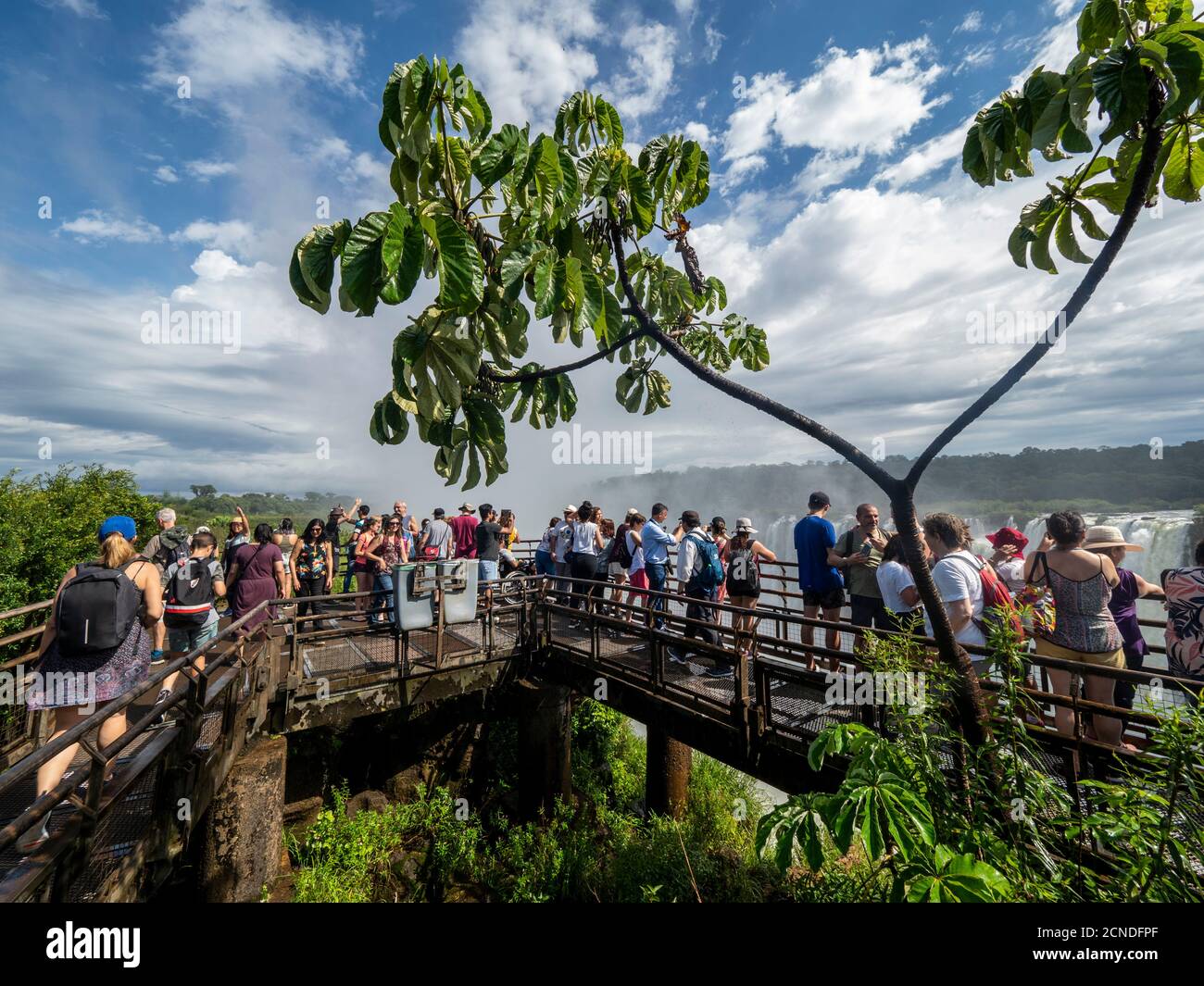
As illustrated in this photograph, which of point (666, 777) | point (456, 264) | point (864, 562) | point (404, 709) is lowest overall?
point (666, 777)

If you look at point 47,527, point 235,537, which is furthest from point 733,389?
point 47,527

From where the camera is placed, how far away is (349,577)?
31.5ft

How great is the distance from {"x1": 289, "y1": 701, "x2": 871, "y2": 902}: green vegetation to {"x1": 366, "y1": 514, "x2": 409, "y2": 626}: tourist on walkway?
2908 mm

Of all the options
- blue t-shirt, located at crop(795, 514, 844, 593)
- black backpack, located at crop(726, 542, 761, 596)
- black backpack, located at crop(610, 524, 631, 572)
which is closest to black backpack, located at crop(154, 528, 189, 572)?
black backpack, located at crop(610, 524, 631, 572)

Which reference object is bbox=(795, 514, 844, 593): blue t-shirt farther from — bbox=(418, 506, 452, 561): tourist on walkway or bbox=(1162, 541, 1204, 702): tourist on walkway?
bbox=(418, 506, 452, 561): tourist on walkway

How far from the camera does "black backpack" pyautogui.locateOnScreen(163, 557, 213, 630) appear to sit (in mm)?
5594

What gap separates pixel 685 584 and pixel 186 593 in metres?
5.57

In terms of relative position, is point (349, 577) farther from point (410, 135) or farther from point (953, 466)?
point (953, 466)

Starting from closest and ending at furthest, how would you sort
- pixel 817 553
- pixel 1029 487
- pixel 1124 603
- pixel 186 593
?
pixel 1124 603 → pixel 186 593 → pixel 817 553 → pixel 1029 487

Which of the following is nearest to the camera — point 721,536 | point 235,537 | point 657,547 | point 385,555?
point 657,547

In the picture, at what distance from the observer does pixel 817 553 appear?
5.98m

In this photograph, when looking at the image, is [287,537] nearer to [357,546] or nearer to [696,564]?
[357,546]
